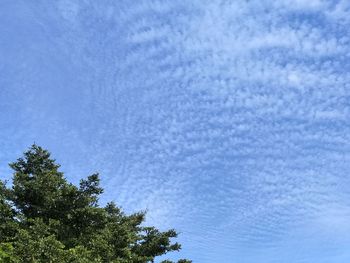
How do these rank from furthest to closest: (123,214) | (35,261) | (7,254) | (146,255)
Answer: (123,214) < (146,255) < (35,261) < (7,254)

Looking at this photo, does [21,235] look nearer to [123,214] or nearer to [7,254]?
[7,254]


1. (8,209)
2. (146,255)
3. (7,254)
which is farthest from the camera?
(146,255)

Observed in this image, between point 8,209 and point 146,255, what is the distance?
1333 cm

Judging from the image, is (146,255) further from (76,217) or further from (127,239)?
(76,217)

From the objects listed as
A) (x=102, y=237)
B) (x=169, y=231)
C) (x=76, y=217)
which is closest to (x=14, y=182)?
(x=76, y=217)

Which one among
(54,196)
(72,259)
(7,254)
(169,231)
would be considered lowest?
(7,254)

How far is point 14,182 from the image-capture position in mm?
30609

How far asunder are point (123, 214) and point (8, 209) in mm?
15840

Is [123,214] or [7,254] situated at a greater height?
[123,214]

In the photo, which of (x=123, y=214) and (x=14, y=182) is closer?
(x=14, y=182)

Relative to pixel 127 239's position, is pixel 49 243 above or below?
below

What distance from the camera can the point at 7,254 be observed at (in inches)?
772

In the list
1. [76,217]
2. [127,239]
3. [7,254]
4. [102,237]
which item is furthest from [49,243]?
[127,239]

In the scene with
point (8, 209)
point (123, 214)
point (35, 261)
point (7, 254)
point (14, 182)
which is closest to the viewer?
point (7, 254)
